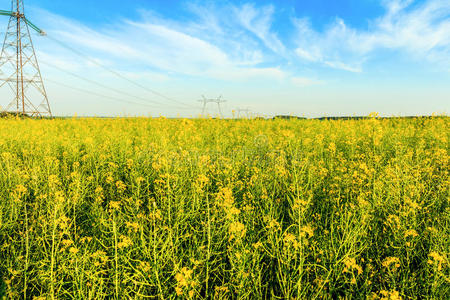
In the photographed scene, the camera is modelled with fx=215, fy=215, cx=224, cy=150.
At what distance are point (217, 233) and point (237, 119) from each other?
927 centimetres

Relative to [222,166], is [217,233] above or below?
below

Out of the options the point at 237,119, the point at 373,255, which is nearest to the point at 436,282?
the point at 373,255

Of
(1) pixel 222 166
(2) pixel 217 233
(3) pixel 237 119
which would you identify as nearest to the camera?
(2) pixel 217 233

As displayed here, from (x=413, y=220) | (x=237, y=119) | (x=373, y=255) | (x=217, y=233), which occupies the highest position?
(x=237, y=119)

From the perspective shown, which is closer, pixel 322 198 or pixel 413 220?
pixel 413 220

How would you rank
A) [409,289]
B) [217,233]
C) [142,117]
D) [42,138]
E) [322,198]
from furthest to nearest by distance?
1. [142,117]
2. [42,138]
3. [322,198]
4. [217,233]
5. [409,289]

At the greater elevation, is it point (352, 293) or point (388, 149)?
point (388, 149)

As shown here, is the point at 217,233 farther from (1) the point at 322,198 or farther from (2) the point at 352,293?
(1) the point at 322,198

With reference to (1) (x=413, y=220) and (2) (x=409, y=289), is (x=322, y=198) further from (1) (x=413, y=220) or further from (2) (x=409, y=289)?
(2) (x=409, y=289)

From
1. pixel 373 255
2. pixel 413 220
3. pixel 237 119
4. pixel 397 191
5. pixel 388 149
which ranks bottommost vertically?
pixel 373 255

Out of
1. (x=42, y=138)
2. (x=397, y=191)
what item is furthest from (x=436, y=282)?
(x=42, y=138)

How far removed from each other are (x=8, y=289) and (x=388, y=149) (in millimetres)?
6926

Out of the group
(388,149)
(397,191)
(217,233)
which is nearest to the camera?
(217,233)

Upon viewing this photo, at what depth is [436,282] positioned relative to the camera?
4.93ft
